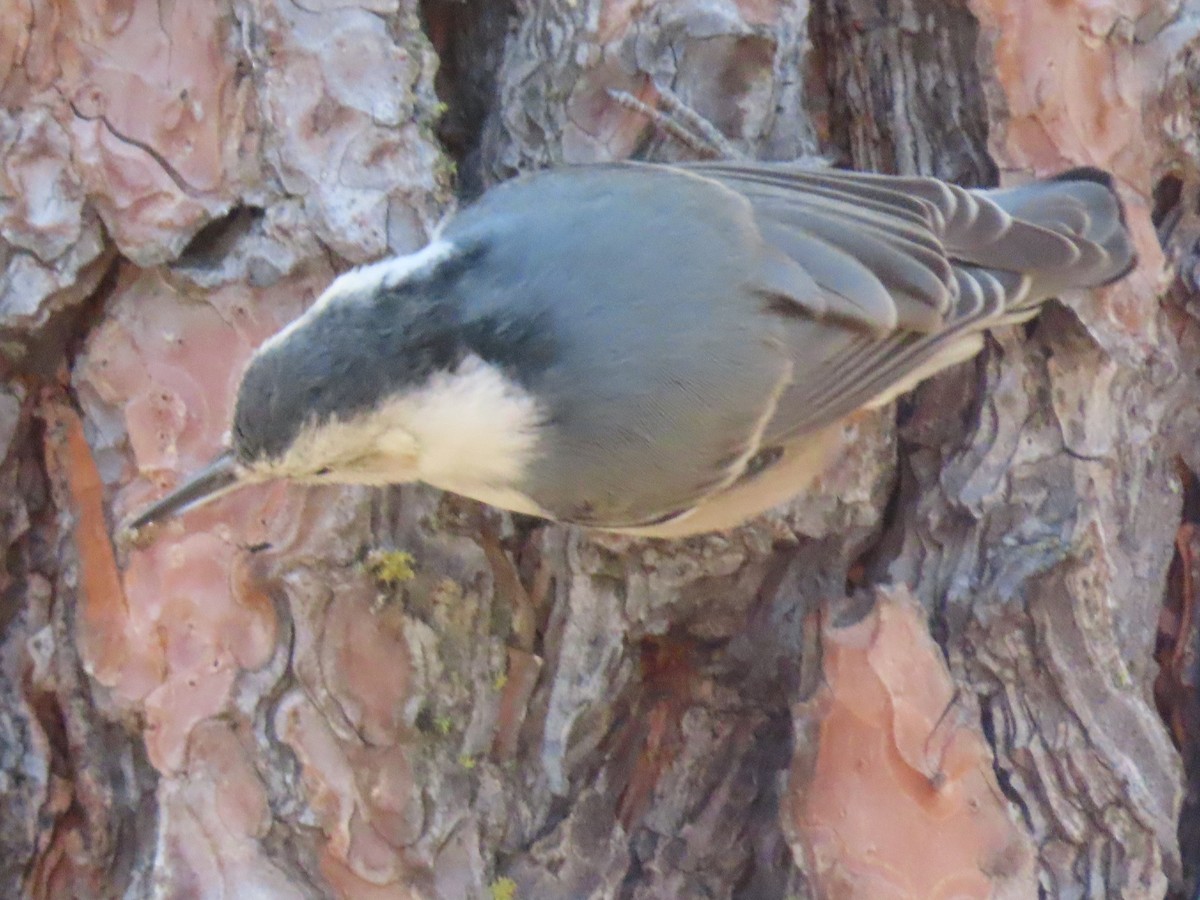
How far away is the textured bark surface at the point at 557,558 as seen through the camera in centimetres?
125

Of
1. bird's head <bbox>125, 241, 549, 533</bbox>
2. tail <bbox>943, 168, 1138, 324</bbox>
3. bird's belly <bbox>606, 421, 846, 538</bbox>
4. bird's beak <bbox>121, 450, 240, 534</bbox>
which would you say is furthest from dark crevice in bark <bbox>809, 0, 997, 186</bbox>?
bird's beak <bbox>121, 450, 240, 534</bbox>

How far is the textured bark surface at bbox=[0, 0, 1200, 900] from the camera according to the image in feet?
4.09

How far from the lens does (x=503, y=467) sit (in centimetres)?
121

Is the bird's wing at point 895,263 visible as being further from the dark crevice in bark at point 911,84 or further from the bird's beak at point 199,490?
the bird's beak at point 199,490

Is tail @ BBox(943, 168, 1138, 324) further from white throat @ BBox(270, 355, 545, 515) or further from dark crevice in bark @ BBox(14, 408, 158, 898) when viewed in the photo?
dark crevice in bark @ BBox(14, 408, 158, 898)

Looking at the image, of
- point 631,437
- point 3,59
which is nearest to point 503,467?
point 631,437

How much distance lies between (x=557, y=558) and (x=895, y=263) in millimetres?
505

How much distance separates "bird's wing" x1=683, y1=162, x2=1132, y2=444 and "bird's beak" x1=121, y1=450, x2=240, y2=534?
0.54m

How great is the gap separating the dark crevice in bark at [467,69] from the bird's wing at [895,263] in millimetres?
301

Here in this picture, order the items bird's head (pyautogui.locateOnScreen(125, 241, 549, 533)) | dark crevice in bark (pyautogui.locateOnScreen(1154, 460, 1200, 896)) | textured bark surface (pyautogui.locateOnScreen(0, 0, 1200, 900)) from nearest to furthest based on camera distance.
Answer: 1. bird's head (pyautogui.locateOnScreen(125, 241, 549, 533))
2. textured bark surface (pyautogui.locateOnScreen(0, 0, 1200, 900))
3. dark crevice in bark (pyautogui.locateOnScreen(1154, 460, 1200, 896))

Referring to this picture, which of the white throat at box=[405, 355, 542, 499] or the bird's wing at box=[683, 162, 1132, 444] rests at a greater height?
the bird's wing at box=[683, 162, 1132, 444]

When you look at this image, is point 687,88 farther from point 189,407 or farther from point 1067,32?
point 189,407

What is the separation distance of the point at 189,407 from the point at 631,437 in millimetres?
474

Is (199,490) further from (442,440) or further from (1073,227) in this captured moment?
(1073,227)
